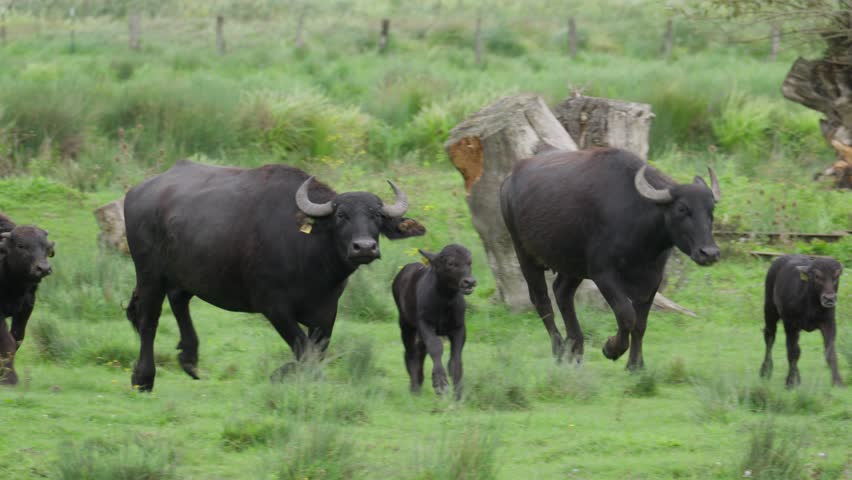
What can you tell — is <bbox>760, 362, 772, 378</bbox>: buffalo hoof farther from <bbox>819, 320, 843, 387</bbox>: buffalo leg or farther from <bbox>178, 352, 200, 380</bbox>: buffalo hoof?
<bbox>178, 352, 200, 380</bbox>: buffalo hoof

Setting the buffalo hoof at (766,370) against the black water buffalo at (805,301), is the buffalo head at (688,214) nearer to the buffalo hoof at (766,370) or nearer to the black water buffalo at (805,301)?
the black water buffalo at (805,301)

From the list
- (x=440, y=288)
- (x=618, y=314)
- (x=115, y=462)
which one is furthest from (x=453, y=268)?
(x=115, y=462)

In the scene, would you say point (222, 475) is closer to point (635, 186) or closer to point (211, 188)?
point (211, 188)

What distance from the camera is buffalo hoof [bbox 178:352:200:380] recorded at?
32.6 ft

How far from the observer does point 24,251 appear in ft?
31.7

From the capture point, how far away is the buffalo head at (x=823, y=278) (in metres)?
9.51

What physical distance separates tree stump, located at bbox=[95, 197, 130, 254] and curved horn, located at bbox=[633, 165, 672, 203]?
6.65 meters

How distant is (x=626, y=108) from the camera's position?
1325cm

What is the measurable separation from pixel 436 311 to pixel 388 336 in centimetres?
289

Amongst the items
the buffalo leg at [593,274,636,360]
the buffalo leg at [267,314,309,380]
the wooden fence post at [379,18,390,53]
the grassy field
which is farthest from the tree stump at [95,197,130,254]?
the wooden fence post at [379,18,390,53]

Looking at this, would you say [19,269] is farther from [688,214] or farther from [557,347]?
[688,214]

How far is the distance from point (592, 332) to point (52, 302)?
5.27 m

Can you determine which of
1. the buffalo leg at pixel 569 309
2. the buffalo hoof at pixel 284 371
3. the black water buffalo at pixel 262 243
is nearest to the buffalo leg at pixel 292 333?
the black water buffalo at pixel 262 243

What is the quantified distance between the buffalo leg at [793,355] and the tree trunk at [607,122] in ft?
12.2
